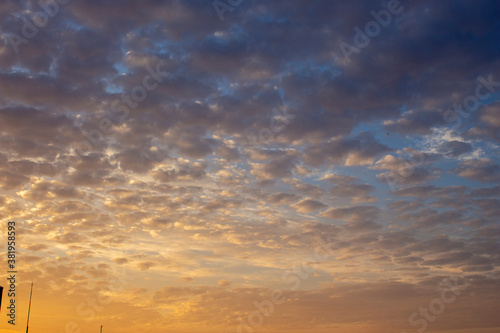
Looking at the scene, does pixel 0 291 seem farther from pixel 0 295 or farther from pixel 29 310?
pixel 29 310

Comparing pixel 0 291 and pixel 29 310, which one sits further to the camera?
pixel 29 310

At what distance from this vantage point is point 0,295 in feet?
194

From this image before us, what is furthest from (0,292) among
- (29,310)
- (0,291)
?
(29,310)

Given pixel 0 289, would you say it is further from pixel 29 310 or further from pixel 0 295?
pixel 29 310

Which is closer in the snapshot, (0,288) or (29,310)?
(0,288)

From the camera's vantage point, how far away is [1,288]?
60688mm

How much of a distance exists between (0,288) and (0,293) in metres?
0.93

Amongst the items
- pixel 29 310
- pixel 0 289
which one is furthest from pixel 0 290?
pixel 29 310

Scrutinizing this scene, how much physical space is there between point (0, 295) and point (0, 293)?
0.74 metres

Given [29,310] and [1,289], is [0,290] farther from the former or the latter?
A: [29,310]

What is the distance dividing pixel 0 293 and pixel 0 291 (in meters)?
0.61

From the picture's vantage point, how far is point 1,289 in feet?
199

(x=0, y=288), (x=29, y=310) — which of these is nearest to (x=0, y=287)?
(x=0, y=288)

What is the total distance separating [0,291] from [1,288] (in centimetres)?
53
